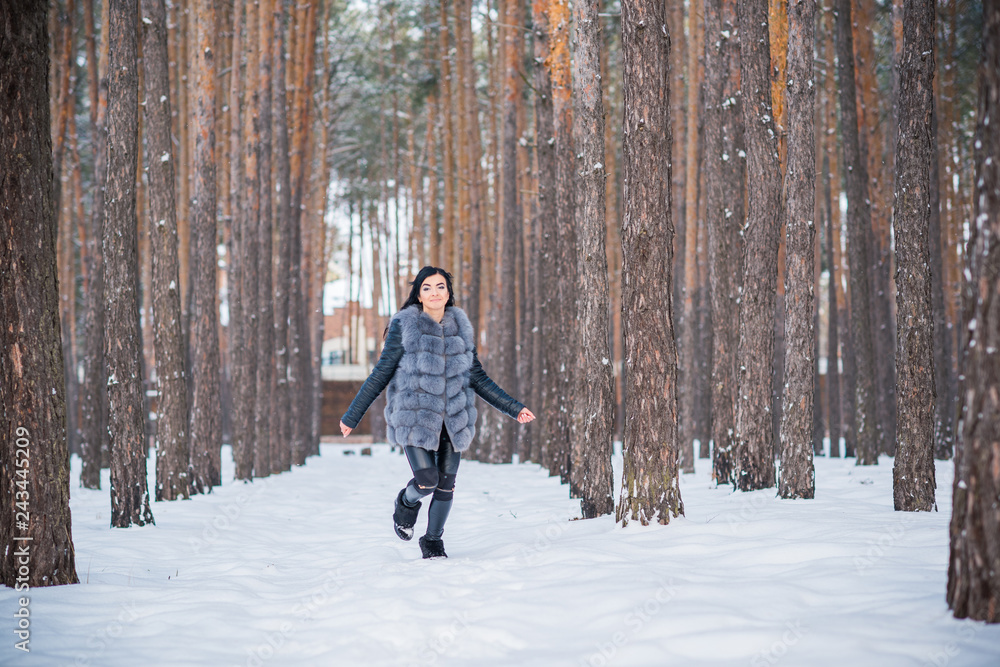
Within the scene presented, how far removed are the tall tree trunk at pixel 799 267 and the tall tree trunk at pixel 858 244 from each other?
5.14 metres

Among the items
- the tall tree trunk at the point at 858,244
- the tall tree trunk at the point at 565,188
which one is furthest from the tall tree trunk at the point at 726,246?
the tall tree trunk at the point at 858,244

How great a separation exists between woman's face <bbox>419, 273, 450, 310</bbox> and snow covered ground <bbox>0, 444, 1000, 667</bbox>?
165 cm

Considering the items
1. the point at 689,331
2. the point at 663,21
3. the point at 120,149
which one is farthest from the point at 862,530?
the point at 689,331

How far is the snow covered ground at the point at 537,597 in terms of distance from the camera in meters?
3.12

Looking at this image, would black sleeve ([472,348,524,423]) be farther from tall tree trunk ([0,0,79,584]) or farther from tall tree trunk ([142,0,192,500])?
tall tree trunk ([142,0,192,500])

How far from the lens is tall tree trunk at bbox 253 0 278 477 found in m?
12.4

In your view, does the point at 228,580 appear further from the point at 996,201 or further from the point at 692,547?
the point at 996,201

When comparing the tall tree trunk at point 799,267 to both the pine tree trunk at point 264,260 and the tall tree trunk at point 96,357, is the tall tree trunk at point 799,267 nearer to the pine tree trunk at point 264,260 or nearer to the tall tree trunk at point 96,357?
the pine tree trunk at point 264,260

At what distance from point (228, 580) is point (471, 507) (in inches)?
148

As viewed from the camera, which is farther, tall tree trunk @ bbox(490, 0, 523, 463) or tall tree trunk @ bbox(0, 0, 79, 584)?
tall tree trunk @ bbox(490, 0, 523, 463)

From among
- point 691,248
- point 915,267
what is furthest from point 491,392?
point 691,248

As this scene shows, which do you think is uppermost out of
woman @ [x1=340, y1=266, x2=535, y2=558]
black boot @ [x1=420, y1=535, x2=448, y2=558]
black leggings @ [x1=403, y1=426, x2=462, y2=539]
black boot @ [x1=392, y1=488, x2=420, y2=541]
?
woman @ [x1=340, y1=266, x2=535, y2=558]

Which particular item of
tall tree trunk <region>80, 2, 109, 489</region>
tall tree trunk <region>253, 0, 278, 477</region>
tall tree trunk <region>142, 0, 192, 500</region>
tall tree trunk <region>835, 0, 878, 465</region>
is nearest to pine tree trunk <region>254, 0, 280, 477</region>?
tall tree trunk <region>253, 0, 278, 477</region>

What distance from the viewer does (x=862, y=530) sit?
482cm
